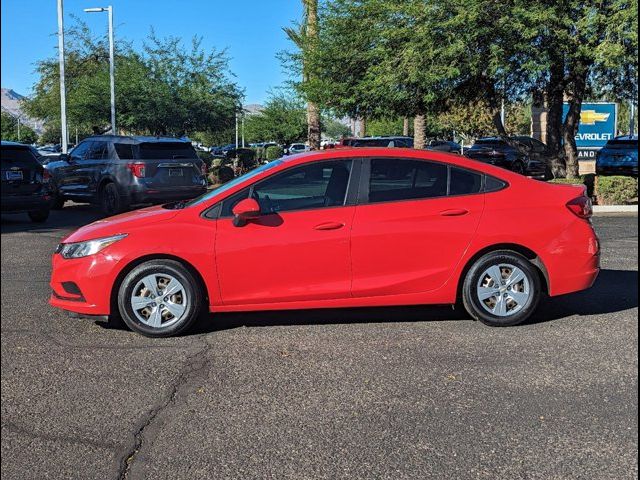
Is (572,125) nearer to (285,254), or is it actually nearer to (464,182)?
(464,182)

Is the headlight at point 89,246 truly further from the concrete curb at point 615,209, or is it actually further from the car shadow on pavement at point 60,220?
the concrete curb at point 615,209

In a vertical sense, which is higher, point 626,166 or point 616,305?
point 626,166

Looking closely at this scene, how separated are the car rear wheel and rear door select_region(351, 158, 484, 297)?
32.0 ft

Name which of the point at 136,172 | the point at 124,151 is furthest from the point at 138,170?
the point at 124,151

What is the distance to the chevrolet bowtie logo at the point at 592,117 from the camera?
111 ft

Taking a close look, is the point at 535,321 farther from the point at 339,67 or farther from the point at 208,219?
the point at 339,67

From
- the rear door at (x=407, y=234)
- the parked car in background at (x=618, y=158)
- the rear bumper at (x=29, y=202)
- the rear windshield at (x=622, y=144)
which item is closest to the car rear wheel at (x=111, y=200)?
the rear bumper at (x=29, y=202)

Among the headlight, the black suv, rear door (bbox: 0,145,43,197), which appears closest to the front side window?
the headlight

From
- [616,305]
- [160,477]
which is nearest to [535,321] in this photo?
[616,305]

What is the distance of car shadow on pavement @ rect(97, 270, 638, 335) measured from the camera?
6043mm

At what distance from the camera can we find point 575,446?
11.8 ft

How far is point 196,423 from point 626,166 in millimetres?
21728

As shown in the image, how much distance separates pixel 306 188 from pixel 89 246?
1.84 meters

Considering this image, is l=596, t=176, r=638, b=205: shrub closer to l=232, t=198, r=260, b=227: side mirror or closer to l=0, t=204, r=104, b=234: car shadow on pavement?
l=0, t=204, r=104, b=234: car shadow on pavement
